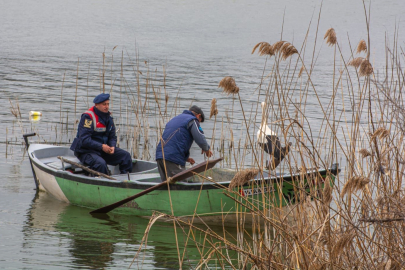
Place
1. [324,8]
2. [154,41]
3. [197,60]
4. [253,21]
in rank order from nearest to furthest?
1. [197,60]
2. [154,41]
3. [253,21]
4. [324,8]

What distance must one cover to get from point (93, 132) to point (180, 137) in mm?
1444

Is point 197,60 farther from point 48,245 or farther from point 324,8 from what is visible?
point 324,8

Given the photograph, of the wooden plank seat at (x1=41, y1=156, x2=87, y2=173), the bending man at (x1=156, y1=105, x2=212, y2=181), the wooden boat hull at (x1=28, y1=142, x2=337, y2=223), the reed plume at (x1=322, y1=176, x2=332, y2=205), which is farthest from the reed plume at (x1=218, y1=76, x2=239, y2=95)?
the wooden plank seat at (x1=41, y1=156, x2=87, y2=173)

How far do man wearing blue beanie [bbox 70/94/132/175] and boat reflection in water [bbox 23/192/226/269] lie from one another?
692 millimetres

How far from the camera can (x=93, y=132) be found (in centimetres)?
834

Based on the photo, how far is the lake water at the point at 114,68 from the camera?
6.79 meters

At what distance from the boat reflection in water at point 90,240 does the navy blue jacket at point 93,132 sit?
85 cm

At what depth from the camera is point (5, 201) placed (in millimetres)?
8484

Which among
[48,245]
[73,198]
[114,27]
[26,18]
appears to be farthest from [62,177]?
[26,18]

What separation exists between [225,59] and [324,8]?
843 inches

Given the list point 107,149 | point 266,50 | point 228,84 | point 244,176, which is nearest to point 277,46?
point 266,50

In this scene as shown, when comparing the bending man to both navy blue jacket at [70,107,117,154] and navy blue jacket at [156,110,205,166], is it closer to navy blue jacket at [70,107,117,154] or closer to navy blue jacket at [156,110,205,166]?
navy blue jacket at [156,110,205,166]

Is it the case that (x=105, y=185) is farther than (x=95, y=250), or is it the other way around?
(x=105, y=185)

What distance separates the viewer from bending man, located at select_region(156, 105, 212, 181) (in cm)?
748
